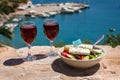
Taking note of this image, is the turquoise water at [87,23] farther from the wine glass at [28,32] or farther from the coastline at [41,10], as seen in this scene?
the wine glass at [28,32]

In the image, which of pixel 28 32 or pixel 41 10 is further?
pixel 41 10

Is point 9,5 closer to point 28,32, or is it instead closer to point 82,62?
point 28,32

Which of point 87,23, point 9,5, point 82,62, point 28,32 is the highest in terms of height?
point 28,32

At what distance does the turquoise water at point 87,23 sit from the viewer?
2379 centimetres

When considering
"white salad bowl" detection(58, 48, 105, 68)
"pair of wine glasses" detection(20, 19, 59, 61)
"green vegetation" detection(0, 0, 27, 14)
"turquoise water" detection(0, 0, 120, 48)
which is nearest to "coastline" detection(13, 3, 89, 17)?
"green vegetation" detection(0, 0, 27, 14)

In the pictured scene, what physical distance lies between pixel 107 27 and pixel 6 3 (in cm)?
967

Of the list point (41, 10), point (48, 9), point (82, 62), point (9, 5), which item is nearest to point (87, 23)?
point (48, 9)

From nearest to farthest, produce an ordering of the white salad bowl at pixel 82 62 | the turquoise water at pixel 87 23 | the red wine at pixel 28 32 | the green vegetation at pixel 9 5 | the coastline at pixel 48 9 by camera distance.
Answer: the white salad bowl at pixel 82 62 < the red wine at pixel 28 32 < the turquoise water at pixel 87 23 < the green vegetation at pixel 9 5 < the coastline at pixel 48 9

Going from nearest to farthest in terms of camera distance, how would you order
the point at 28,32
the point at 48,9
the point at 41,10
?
the point at 28,32 < the point at 41,10 < the point at 48,9

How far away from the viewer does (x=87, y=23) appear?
28984 mm

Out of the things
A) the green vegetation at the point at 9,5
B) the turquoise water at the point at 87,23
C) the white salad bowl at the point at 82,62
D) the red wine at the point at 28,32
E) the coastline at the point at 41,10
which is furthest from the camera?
the coastline at the point at 41,10

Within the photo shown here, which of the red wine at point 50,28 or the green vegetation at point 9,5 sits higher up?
the red wine at point 50,28

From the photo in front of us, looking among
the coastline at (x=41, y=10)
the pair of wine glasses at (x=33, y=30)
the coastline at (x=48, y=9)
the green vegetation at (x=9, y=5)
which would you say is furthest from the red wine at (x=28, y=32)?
the coastline at (x=48, y=9)

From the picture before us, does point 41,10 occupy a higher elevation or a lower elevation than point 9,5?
lower
